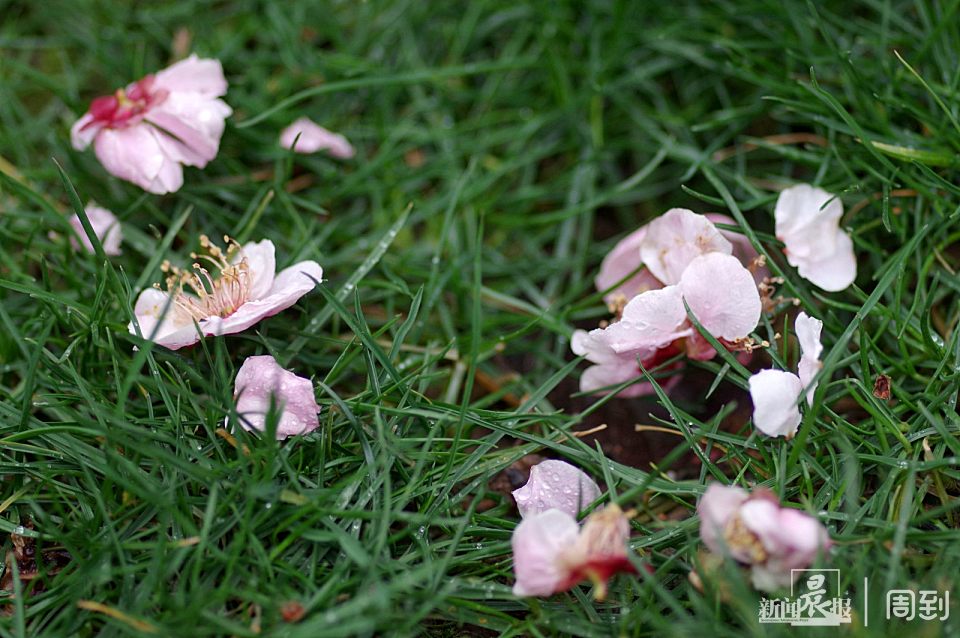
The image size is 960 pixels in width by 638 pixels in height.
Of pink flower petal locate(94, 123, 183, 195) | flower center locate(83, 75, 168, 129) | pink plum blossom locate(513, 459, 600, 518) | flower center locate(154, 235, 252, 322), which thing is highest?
flower center locate(83, 75, 168, 129)

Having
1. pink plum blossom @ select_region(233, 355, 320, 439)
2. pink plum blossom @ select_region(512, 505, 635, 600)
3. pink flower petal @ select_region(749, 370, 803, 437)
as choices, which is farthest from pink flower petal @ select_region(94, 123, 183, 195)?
pink flower petal @ select_region(749, 370, 803, 437)

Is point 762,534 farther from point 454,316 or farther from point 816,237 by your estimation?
point 454,316

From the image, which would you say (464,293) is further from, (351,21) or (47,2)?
(47,2)

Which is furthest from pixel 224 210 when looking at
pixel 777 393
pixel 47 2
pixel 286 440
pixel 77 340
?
pixel 777 393

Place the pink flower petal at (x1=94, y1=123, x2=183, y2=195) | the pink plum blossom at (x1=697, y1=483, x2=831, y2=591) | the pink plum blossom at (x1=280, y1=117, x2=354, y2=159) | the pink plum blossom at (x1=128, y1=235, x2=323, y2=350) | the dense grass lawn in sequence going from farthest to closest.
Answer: the pink plum blossom at (x1=280, y1=117, x2=354, y2=159) → the pink flower petal at (x1=94, y1=123, x2=183, y2=195) → the pink plum blossom at (x1=128, y1=235, x2=323, y2=350) → the dense grass lawn → the pink plum blossom at (x1=697, y1=483, x2=831, y2=591)

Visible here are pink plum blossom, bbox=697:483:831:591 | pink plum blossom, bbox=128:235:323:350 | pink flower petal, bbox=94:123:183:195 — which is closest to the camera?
pink plum blossom, bbox=697:483:831:591

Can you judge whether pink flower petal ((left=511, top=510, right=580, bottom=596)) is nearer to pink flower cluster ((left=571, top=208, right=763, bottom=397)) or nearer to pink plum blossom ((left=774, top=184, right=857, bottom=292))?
pink flower cluster ((left=571, top=208, right=763, bottom=397))

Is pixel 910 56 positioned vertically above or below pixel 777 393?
above
